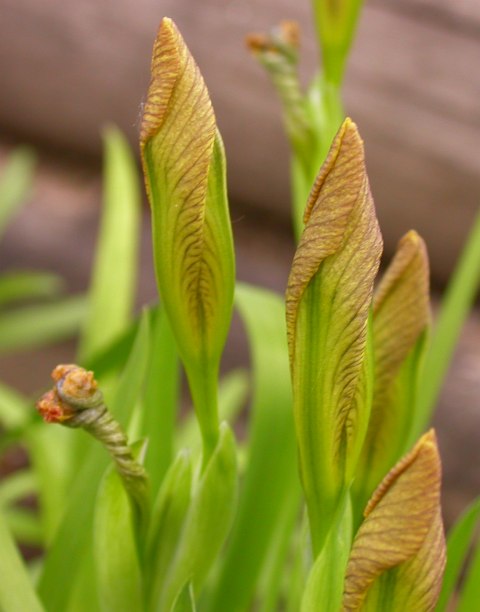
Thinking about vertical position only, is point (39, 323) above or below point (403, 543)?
below

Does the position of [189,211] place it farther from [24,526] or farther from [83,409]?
[24,526]

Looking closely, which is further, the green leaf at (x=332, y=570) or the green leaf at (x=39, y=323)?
the green leaf at (x=39, y=323)

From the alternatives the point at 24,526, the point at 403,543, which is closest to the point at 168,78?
the point at 403,543

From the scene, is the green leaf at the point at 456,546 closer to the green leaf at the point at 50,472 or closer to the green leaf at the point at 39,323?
the green leaf at the point at 50,472

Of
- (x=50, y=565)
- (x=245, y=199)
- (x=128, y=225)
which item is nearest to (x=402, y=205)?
(x=245, y=199)

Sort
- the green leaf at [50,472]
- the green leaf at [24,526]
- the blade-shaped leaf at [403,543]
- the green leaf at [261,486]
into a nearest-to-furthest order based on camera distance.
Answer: the blade-shaped leaf at [403,543] < the green leaf at [261,486] < the green leaf at [50,472] < the green leaf at [24,526]

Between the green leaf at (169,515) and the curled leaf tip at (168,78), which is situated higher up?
the curled leaf tip at (168,78)

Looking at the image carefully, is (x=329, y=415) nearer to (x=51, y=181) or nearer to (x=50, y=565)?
(x=50, y=565)

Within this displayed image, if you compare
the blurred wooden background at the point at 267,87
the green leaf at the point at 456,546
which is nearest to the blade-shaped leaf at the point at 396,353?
the green leaf at the point at 456,546
